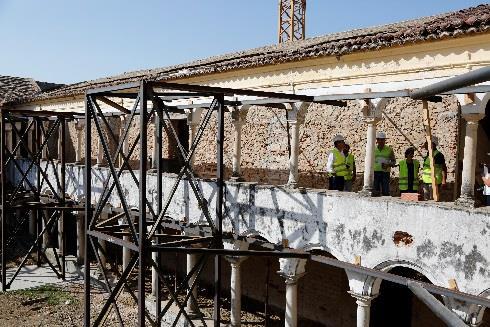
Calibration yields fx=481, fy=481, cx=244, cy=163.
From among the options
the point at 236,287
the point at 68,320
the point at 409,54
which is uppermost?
the point at 409,54

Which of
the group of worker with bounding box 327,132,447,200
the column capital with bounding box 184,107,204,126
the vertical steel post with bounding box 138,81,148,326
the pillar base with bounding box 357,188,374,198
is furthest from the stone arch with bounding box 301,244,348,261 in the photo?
the column capital with bounding box 184,107,204,126

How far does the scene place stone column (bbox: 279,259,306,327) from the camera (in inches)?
395

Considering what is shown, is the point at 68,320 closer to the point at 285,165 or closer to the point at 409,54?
the point at 285,165

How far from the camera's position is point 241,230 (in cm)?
1051

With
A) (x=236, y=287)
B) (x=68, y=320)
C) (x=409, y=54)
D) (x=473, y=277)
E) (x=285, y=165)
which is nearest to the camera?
(x=473, y=277)

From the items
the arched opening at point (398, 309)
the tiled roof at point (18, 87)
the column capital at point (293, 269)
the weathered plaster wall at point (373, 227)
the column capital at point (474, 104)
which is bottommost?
the arched opening at point (398, 309)

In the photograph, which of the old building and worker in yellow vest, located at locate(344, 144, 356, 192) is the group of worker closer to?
worker in yellow vest, located at locate(344, 144, 356, 192)

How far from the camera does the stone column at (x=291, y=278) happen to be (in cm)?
1003

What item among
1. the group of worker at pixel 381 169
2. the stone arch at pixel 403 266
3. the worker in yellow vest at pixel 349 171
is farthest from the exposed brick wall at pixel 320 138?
the stone arch at pixel 403 266

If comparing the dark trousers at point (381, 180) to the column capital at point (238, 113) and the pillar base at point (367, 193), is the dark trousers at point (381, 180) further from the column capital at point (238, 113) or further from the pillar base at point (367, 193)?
the column capital at point (238, 113)

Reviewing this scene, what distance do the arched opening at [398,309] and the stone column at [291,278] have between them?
2817mm

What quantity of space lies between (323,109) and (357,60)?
442 centimetres

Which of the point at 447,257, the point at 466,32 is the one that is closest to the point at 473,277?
the point at 447,257

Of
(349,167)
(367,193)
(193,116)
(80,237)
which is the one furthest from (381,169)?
(80,237)
